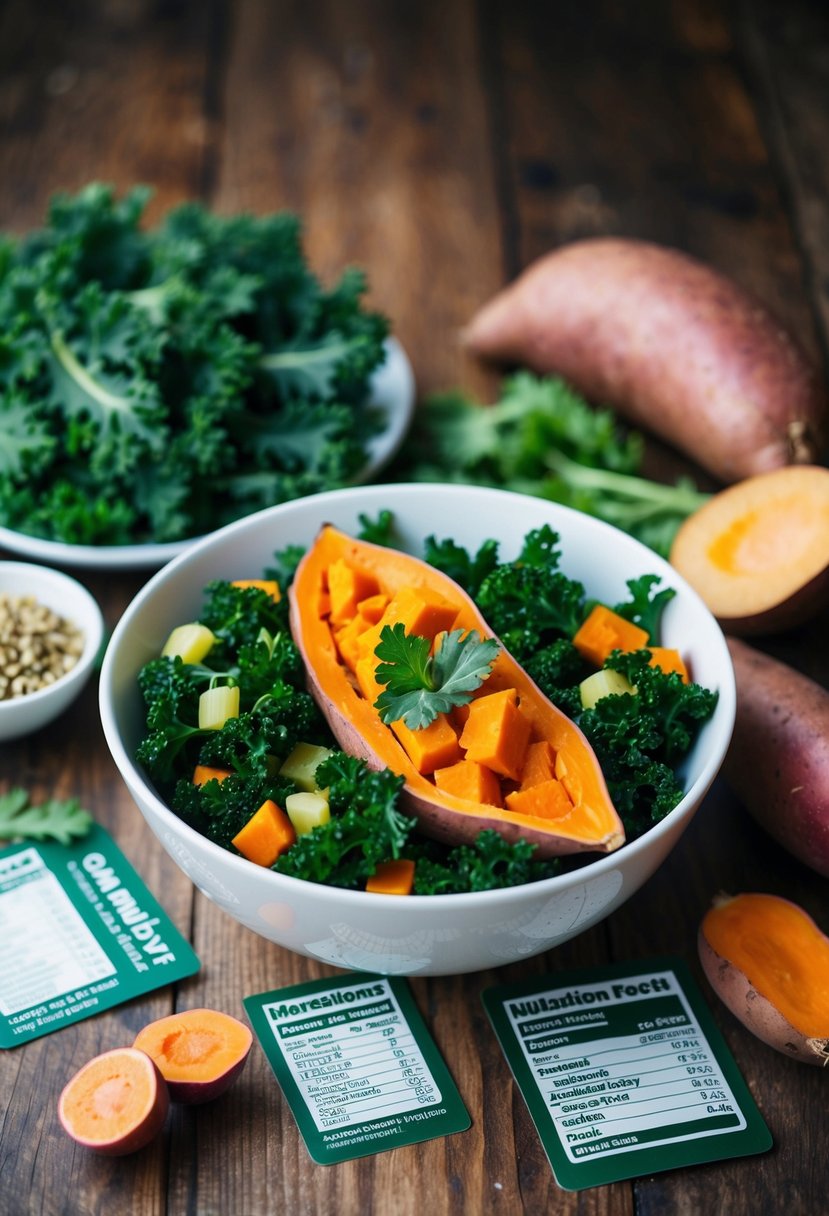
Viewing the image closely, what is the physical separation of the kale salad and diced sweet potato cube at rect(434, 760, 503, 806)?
47 millimetres

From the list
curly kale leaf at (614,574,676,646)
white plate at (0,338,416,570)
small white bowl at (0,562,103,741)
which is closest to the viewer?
curly kale leaf at (614,574,676,646)

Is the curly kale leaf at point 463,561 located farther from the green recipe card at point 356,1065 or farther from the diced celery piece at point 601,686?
the green recipe card at point 356,1065

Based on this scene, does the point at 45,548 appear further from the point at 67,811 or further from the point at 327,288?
the point at 327,288

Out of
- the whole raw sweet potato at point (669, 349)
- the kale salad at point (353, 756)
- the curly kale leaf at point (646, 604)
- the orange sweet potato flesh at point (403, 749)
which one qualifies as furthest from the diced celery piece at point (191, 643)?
the whole raw sweet potato at point (669, 349)

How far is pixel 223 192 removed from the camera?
2.88 m

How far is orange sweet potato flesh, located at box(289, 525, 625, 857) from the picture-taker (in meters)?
1.25

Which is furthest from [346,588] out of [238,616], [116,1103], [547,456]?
[547,456]

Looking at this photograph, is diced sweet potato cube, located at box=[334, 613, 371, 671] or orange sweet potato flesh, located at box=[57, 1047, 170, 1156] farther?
diced sweet potato cube, located at box=[334, 613, 371, 671]

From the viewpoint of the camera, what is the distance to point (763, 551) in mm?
1848

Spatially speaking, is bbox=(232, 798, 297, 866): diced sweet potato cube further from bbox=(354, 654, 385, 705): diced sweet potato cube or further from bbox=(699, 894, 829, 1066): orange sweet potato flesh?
bbox=(699, 894, 829, 1066): orange sweet potato flesh

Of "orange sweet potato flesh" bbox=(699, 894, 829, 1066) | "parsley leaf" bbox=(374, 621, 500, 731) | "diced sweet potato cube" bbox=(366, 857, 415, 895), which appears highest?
"parsley leaf" bbox=(374, 621, 500, 731)

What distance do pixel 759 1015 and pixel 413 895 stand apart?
46 centimetres

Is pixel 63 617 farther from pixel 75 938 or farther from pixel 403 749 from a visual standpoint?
pixel 403 749

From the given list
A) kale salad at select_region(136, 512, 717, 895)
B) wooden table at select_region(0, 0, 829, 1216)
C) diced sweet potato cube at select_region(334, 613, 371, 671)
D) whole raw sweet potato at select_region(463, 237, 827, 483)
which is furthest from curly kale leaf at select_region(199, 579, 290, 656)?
whole raw sweet potato at select_region(463, 237, 827, 483)
